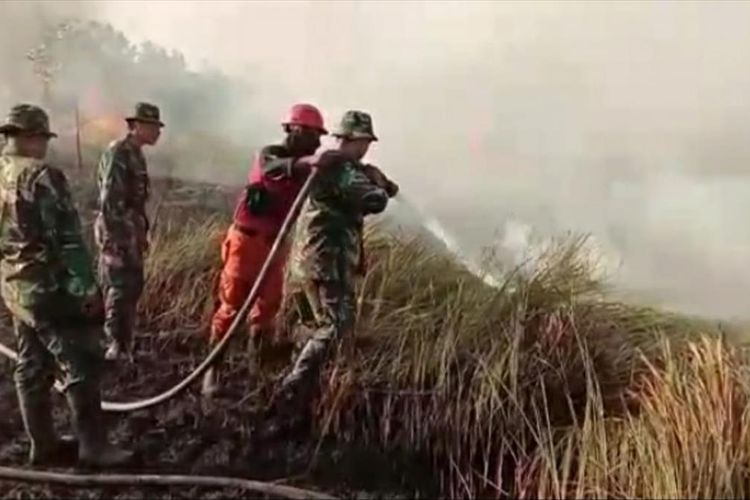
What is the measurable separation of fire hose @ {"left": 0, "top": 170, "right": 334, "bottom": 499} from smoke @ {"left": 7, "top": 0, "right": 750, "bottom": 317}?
0.59 ft

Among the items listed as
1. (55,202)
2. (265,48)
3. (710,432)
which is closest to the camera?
Answer: (710,432)

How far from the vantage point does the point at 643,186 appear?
8.48 ft

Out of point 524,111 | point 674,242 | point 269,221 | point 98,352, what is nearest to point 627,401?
point 674,242

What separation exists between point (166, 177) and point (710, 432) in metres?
1.17

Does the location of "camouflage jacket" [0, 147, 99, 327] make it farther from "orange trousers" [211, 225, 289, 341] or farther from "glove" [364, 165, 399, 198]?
"glove" [364, 165, 399, 198]

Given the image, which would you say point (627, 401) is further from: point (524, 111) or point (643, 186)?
point (524, 111)

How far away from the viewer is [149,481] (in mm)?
2498

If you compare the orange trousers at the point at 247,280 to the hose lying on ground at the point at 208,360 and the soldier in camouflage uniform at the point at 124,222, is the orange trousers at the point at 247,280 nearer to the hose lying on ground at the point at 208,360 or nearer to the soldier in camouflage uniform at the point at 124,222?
the hose lying on ground at the point at 208,360

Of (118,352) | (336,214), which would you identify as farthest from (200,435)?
(336,214)

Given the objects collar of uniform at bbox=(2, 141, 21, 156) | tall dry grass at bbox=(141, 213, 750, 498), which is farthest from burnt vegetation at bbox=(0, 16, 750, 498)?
collar of uniform at bbox=(2, 141, 21, 156)

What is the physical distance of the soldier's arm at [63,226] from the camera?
2.56 metres

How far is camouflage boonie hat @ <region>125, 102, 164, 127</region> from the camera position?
8.95ft

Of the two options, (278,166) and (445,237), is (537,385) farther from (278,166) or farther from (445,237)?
(278,166)

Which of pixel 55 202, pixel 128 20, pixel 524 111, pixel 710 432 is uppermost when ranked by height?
pixel 128 20
